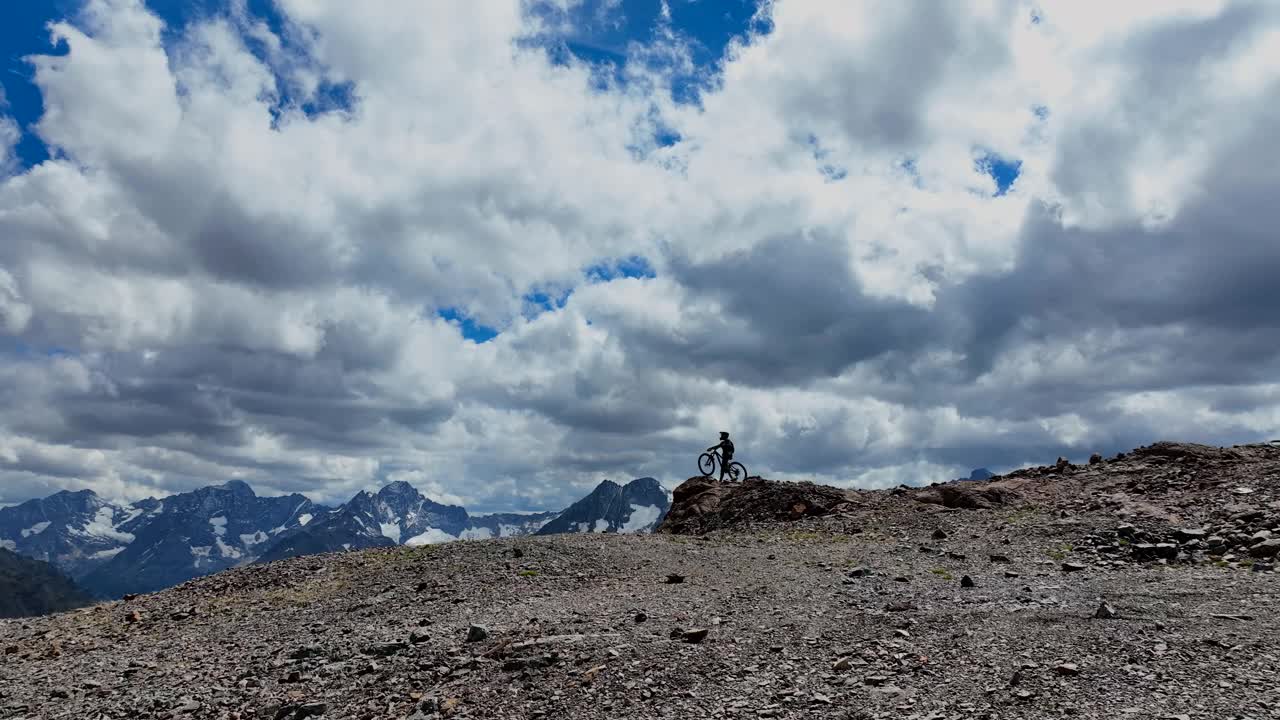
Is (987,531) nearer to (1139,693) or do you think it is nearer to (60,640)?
(1139,693)

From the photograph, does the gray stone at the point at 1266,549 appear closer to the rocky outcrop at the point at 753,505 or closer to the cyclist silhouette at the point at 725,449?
the rocky outcrop at the point at 753,505

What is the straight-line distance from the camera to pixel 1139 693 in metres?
12.3

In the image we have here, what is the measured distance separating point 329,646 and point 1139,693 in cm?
1592

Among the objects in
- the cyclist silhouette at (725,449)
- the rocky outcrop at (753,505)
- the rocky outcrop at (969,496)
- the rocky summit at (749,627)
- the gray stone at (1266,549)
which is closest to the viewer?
the rocky summit at (749,627)

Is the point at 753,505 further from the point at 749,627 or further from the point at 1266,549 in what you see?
the point at 749,627

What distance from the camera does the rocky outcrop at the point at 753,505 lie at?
3506cm

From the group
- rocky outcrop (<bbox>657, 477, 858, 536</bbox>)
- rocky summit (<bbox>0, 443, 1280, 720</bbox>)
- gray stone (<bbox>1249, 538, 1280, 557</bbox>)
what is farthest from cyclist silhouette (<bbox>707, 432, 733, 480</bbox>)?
gray stone (<bbox>1249, 538, 1280, 557</bbox>)

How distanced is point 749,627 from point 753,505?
1953 cm

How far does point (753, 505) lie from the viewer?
36469mm

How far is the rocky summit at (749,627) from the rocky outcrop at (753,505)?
9.95ft

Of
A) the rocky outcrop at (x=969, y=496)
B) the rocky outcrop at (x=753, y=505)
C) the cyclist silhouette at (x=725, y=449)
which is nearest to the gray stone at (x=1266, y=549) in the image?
the rocky outcrop at (x=969, y=496)

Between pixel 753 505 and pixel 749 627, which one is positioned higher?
pixel 753 505

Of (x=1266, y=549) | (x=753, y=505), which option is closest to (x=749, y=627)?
(x=1266, y=549)

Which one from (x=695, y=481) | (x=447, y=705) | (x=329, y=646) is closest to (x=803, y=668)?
(x=447, y=705)
